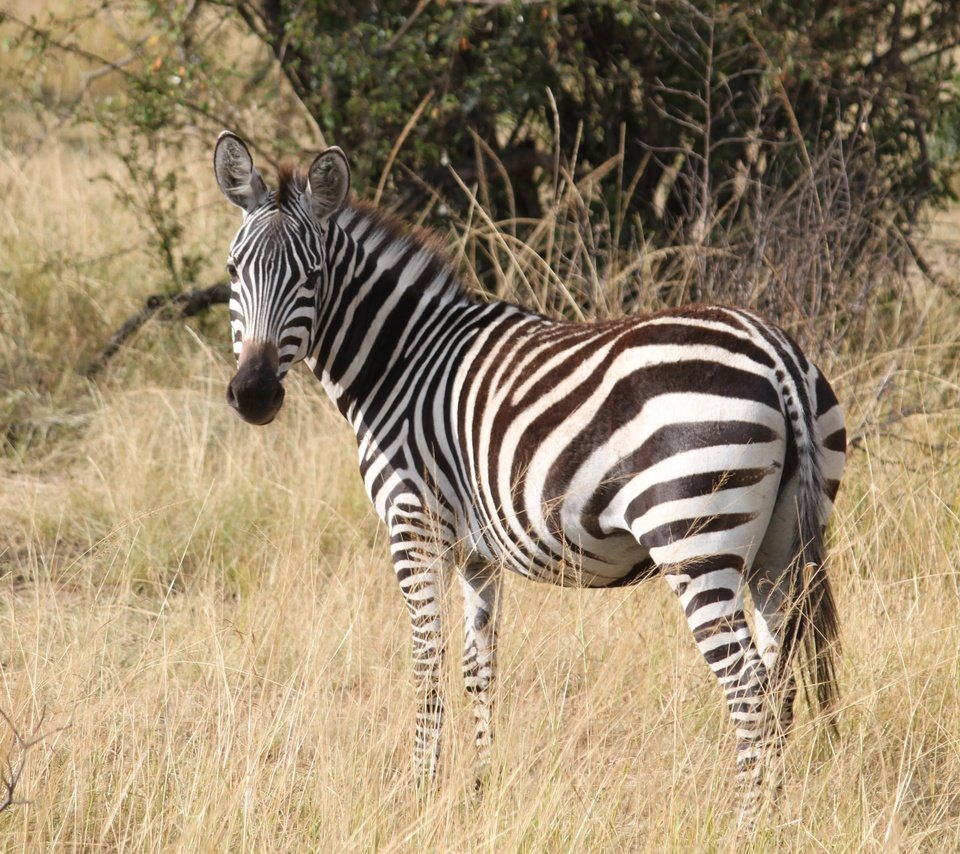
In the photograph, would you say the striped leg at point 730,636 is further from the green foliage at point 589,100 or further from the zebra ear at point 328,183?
the green foliage at point 589,100

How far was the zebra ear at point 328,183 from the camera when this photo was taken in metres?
3.86

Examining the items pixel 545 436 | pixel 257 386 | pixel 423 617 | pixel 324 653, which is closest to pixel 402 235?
pixel 257 386

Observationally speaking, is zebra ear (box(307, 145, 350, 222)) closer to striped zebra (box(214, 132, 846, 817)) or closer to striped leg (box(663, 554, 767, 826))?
striped zebra (box(214, 132, 846, 817))

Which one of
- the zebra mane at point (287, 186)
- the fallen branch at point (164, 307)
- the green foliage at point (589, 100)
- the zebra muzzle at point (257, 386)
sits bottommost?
the zebra muzzle at point (257, 386)

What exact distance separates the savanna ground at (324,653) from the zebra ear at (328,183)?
1.11 meters

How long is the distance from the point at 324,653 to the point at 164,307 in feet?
12.4

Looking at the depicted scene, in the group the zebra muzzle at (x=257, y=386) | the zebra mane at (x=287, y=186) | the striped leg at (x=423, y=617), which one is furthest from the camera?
the zebra mane at (x=287, y=186)

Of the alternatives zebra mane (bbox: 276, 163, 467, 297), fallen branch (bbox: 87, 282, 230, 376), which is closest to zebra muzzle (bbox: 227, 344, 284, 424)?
zebra mane (bbox: 276, 163, 467, 297)

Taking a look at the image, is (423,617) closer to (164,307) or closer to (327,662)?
(327,662)

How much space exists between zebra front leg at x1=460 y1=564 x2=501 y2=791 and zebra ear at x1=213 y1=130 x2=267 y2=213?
145cm

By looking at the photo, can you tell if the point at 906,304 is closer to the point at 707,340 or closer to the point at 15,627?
the point at 707,340

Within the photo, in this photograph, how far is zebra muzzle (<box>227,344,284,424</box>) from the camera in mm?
3494

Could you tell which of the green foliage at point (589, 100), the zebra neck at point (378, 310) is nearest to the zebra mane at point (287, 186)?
the zebra neck at point (378, 310)

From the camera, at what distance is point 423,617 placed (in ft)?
12.4
